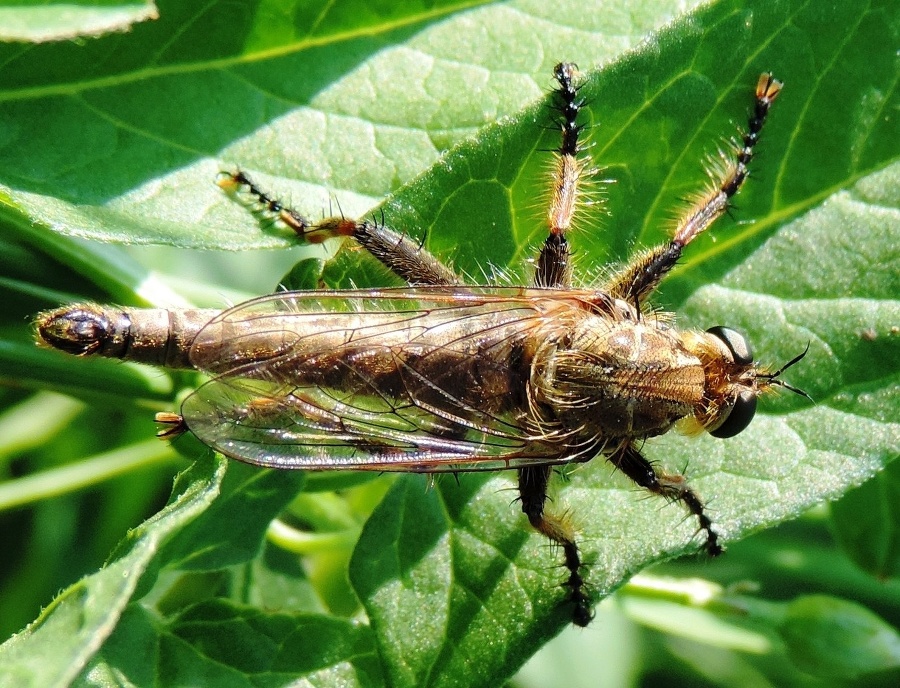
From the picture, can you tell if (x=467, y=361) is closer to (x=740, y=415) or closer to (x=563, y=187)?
(x=563, y=187)

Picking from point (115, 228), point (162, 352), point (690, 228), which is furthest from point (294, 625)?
point (690, 228)

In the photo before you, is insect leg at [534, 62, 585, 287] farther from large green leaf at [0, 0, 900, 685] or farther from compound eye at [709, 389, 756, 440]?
compound eye at [709, 389, 756, 440]

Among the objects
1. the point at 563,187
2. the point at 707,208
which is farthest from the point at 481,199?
the point at 707,208

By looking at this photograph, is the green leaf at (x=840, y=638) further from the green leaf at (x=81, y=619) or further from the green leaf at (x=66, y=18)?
the green leaf at (x=66, y=18)

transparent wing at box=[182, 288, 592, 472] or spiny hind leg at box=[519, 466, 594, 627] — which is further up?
transparent wing at box=[182, 288, 592, 472]

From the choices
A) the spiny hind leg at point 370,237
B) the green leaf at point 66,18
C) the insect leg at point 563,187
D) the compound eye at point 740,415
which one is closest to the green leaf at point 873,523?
the compound eye at point 740,415

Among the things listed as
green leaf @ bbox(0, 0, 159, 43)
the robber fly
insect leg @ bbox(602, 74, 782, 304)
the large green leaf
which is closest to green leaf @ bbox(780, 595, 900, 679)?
the robber fly

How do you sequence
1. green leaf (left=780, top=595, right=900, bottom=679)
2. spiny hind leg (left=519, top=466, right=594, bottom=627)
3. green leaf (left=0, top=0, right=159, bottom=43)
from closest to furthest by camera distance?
green leaf (left=0, top=0, right=159, bottom=43)
spiny hind leg (left=519, top=466, right=594, bottom=627)
green leaf (left=780, top=595, right=900, bottom=679)
